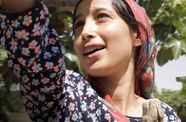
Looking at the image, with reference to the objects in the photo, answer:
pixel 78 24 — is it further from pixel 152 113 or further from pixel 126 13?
pixel 152 113

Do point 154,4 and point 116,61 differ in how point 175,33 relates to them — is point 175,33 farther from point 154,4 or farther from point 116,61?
point 116,61

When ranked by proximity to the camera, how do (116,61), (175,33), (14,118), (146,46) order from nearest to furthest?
(116,61)
(146,46)
(14,118)
(175,33)

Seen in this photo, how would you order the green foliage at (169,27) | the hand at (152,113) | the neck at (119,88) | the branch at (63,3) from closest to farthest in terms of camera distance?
the hand at (152,113)
the neck at (119,88)
the branch at (63,3)
the green foliage at (169,27)

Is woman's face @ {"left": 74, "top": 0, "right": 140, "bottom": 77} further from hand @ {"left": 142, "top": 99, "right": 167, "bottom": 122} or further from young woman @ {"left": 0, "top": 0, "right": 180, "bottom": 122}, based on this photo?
hand @ {"left": 142, "top": 99, "right": 167, "bottom": 122}

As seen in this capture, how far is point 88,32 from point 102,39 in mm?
53

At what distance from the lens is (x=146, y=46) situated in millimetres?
1267

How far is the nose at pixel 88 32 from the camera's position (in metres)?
1.08

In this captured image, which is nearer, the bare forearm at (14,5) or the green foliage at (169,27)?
the bare forearm at (14,5)

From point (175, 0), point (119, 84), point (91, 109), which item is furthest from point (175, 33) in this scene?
point (91, 109)

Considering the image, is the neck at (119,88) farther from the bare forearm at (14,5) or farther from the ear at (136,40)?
the bare forearm at (14,5)

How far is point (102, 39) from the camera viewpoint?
1.09 meters

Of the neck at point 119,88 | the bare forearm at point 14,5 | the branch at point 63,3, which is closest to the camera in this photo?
the bare forearm at point 14,5

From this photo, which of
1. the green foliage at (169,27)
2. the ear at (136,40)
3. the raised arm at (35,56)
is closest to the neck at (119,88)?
the ear at (136,40)

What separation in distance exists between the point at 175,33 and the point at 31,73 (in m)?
1.61
